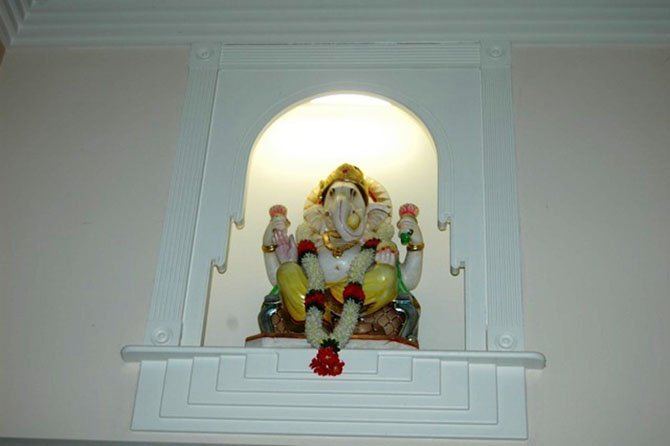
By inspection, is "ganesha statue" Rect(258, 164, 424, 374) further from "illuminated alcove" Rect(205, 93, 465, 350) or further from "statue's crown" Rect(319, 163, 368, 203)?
"illuminated alcove" Rect(205, 93, 465, 350)

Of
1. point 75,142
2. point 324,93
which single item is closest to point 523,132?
point 324,93

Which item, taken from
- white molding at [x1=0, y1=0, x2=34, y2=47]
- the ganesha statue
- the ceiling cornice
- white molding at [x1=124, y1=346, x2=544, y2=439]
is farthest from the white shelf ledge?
white molding at [x1=0, y1=0, x2=34, y2=47]

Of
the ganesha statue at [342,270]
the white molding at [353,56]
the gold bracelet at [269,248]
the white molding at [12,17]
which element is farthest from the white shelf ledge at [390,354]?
the white molding at [12,17]

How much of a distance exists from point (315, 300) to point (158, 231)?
25.7 inches

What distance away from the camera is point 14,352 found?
3068 millimetres

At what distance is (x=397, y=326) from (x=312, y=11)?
1.44 meters

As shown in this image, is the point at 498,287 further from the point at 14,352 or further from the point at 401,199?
the point at 14,352

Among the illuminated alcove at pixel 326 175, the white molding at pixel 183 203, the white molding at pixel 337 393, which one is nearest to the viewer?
the white molding at pixel 337 393

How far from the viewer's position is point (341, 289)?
3.19m

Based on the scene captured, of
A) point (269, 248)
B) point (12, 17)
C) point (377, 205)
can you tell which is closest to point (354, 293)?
point (269, 248)

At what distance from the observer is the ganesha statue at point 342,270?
121 inches

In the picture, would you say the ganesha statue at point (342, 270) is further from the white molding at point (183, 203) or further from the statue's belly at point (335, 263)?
the white molding at point (183, 203)

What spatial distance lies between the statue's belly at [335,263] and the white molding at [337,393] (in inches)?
14.3

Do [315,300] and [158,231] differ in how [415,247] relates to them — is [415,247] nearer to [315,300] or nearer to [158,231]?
[315,300]
